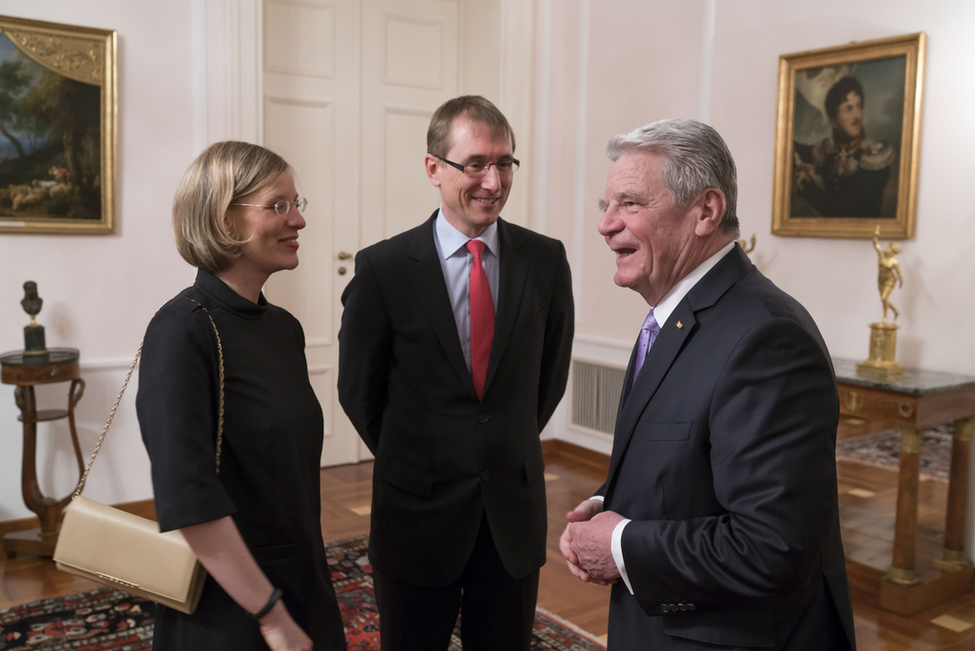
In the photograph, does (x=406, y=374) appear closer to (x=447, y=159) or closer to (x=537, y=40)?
(x=447, y=159)

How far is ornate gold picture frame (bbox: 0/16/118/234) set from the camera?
159 inches

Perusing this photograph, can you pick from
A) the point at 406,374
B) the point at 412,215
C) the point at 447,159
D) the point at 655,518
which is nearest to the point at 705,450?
the point at 655,518

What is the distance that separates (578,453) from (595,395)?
0.48 m

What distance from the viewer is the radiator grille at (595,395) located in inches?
215

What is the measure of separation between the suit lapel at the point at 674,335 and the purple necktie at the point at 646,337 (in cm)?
7

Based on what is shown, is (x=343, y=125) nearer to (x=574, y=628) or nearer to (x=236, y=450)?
(x=574, y=628)

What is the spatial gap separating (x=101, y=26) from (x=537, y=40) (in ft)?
9.48

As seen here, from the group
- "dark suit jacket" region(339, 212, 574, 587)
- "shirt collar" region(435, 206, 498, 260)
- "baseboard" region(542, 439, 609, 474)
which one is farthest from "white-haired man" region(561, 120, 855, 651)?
"baseboard" region(542, 439, 609, 474)

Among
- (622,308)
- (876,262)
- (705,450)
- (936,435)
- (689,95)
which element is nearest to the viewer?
(705,450)

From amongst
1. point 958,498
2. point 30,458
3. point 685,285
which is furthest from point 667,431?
point 30,458

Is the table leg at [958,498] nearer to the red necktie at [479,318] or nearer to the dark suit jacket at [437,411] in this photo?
the dark suit jacket at [437,411]

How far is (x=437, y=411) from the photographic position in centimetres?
201

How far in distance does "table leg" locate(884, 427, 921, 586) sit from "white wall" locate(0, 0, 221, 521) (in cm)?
386

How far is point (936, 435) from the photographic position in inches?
145
